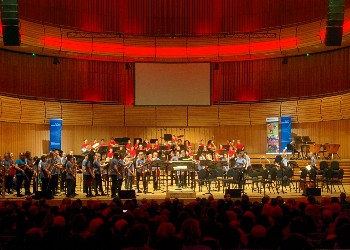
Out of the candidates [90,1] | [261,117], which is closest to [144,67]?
[90,1]

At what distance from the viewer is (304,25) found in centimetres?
2466

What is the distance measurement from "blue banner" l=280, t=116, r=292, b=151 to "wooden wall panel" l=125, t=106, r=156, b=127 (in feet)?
23.0

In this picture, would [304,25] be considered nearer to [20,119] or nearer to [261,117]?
[261,117]

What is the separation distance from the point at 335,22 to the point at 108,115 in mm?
14738

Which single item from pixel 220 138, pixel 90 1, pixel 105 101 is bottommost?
pixel 220 138

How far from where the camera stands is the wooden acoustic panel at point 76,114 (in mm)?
25953

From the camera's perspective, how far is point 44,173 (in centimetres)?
1747

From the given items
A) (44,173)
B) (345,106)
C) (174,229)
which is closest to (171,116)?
(345,106)

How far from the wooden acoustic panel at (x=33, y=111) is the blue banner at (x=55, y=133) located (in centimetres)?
58

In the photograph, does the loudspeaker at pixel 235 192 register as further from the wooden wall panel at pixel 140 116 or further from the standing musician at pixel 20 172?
the wooden wall panel at pixel 140 116

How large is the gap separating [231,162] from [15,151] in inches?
431

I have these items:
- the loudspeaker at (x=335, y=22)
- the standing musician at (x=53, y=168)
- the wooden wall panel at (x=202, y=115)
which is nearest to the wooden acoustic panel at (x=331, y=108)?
the wooden wall panel at (x=202, y=115)

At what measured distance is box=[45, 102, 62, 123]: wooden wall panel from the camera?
25.2m

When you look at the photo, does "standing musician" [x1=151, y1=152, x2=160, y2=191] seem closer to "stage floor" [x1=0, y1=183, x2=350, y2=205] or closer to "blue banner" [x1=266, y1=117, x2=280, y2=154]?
"stage floor" [x1=0, y1=183, x2=350, y2=205]
